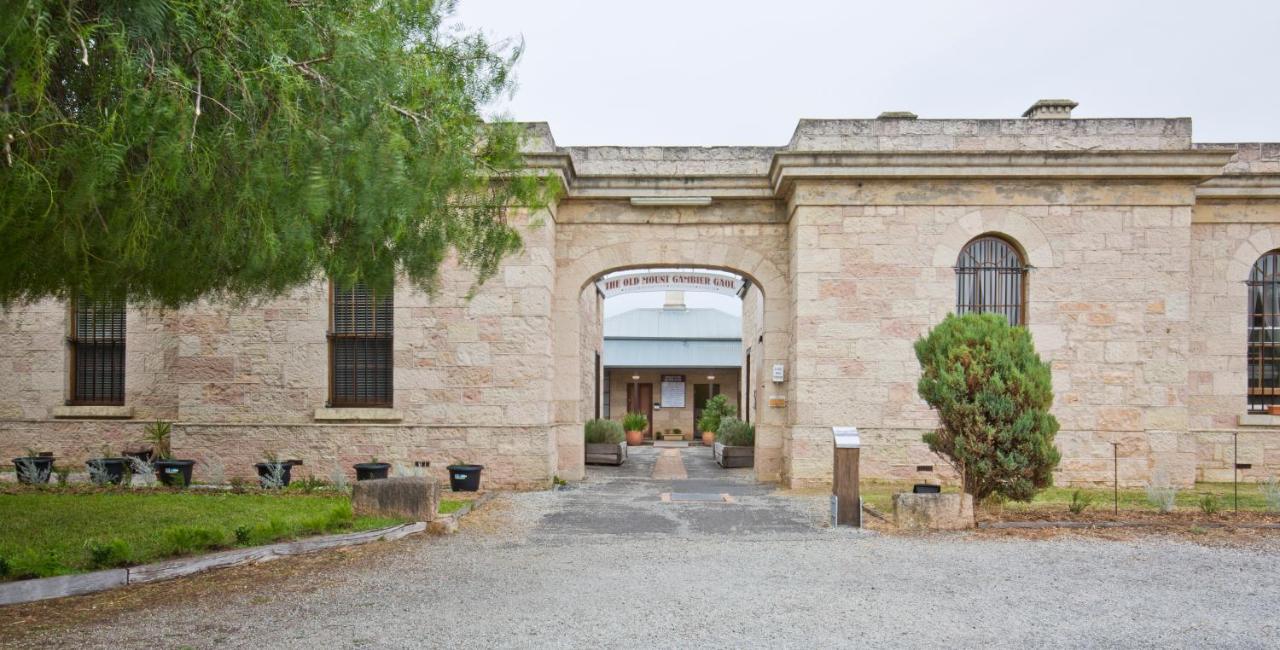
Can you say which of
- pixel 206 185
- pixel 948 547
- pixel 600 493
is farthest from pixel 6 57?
pixel 600 493

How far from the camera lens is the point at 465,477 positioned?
1093 centimetres

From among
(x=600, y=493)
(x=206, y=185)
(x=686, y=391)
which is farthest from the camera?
(x=686, y=391)

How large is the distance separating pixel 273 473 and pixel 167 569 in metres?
4.70

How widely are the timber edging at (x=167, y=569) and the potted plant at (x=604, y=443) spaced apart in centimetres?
842

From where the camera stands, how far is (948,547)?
757 cm

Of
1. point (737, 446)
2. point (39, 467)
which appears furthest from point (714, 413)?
point (39, 467)

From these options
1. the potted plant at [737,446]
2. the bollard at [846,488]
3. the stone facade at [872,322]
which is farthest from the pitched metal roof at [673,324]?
the bollard at [846,488]

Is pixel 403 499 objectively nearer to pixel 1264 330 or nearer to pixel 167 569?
pixel 167 569

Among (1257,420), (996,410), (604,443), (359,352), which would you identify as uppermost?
(359,352)

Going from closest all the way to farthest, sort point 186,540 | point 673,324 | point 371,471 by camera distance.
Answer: point 186,540 < point 371,471 < point 673,324

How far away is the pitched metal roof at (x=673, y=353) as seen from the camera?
1110 inches

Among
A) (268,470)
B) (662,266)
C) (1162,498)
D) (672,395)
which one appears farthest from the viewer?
(672,395)

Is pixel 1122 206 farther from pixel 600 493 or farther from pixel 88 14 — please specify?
pixel 88 14

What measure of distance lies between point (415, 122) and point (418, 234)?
102 cm
